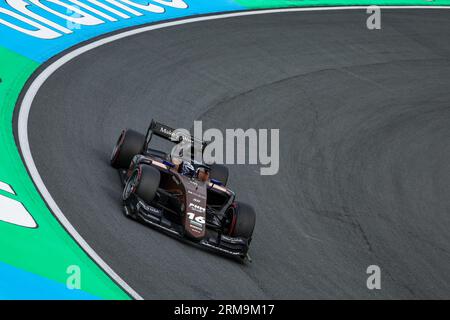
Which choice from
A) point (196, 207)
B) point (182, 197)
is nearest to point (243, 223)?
point (196, 207)

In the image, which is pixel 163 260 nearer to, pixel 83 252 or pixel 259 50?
pixel 83 252

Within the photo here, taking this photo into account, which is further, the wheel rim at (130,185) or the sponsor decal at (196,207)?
the wheel rim at (130,185)

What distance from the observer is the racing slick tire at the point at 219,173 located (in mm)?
14078

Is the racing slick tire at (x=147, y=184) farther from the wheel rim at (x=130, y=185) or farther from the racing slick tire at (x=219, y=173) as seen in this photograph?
the racing slick tire at (x=219, y=173)

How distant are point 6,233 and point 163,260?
2.04 meters

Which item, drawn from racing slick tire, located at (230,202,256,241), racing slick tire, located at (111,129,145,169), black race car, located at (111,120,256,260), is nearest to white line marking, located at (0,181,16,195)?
black race car, located at (111,120,256,260)

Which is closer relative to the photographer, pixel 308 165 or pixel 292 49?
Answer: pixel 308 165

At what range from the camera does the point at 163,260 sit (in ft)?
37.7

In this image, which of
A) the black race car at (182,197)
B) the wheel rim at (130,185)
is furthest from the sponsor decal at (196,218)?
the wheel rim at (130,185)

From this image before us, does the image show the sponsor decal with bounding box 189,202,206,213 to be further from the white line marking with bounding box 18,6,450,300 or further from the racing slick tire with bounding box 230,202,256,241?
the white line marking with bounding box 18,6,450,300

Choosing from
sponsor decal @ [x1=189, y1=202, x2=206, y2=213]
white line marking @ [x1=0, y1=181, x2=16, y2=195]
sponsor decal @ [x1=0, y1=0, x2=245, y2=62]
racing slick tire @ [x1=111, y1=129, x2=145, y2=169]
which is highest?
sponsor decal @ [x1=0, y1=0, x2=245, y2=62]

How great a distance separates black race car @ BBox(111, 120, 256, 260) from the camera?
12.4 m
